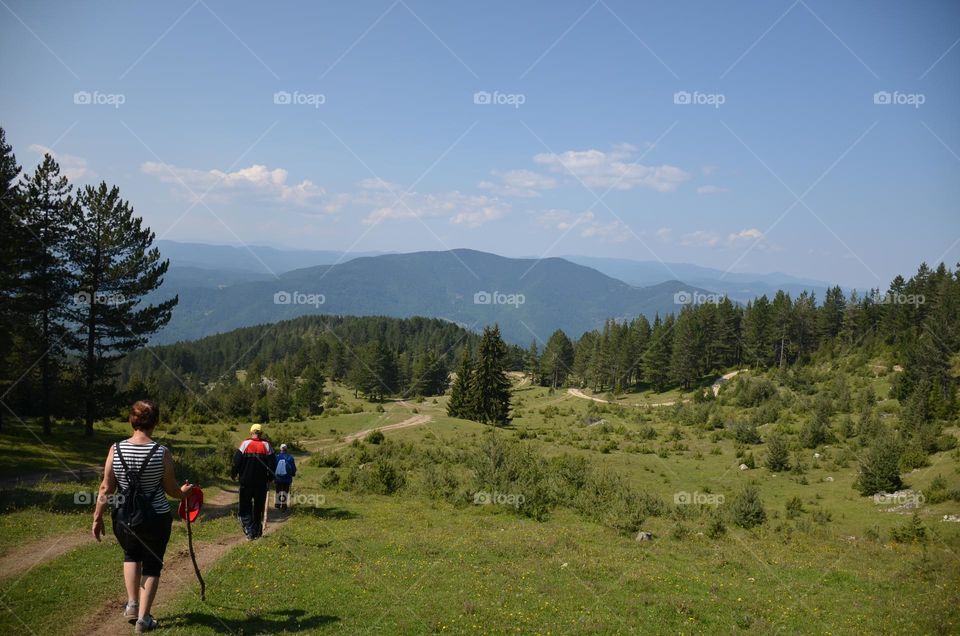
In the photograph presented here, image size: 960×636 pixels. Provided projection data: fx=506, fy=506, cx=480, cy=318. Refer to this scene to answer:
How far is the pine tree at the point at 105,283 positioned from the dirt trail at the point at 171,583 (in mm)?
26028

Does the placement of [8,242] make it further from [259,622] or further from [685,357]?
[685,357]

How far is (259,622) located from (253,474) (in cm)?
572

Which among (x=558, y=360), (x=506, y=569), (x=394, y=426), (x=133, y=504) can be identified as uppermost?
(x=558, y=360)

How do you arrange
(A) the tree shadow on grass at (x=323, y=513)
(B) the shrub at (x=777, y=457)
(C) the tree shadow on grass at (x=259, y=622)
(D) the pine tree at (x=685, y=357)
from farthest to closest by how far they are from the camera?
(D) the pine tree at (x=685, y=357)
(B) the shrub at (x=777, y=457)
(A) the tree shadow on grass at (x=323, y=513)
(C) the tree shadow on grass at (x=259, y=622)

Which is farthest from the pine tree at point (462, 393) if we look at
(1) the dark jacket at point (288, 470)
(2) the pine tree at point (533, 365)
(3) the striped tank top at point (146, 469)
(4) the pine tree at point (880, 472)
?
(2) the pine tree at point (533, 365)

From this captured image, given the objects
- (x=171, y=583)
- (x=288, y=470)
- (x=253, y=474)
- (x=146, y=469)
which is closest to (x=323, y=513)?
(x=288, y=470)

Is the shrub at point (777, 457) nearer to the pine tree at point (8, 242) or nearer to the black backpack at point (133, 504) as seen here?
the black backpack at point (133, 504)

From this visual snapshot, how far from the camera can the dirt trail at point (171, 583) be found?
860cm

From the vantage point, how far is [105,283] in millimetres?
34500

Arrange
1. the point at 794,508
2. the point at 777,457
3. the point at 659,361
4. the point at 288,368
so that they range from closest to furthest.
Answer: the point at 794,508 < the point at 777,457 < the point at 659,361 < the point at 288,368

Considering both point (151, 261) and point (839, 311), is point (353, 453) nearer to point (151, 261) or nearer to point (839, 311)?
point (151, 261)

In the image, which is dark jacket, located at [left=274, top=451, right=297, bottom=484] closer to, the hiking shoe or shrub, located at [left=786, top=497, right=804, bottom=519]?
the hiking shoe

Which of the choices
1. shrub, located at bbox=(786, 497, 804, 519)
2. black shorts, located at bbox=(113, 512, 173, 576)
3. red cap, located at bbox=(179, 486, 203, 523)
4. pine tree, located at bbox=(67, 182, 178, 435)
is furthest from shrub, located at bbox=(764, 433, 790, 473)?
pine tree, located at bbox=(67, 182, 178, 435)

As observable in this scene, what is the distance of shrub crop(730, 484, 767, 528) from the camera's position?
25.0 meters
